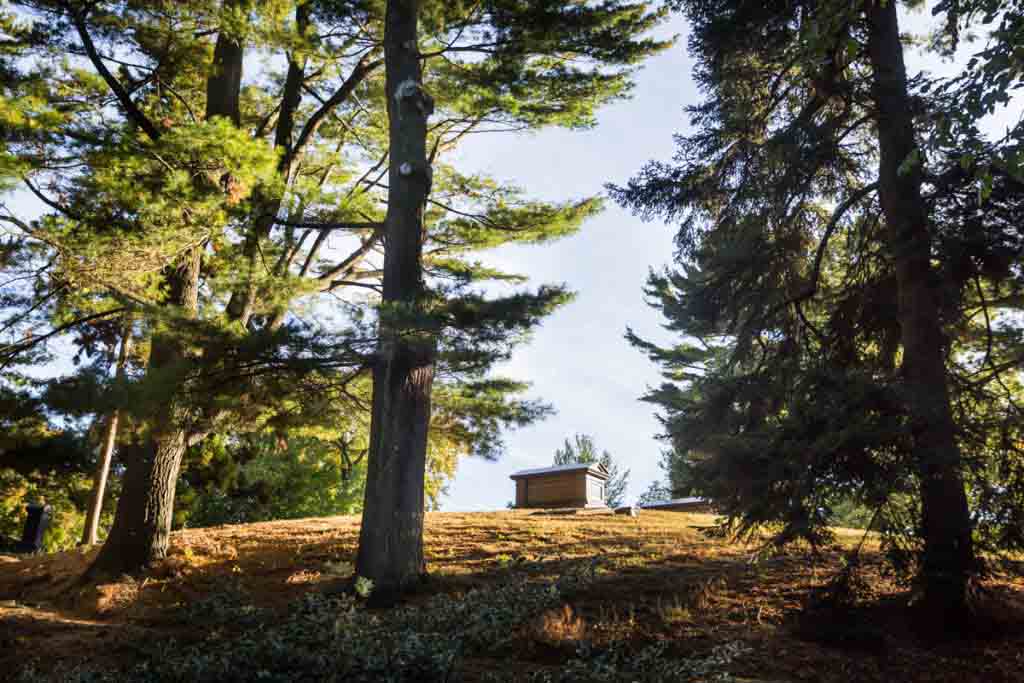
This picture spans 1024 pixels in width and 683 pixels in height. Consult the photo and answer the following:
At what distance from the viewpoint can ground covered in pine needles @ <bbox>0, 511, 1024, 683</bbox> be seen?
3.52m

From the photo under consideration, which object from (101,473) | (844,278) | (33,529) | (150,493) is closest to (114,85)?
(150,493)

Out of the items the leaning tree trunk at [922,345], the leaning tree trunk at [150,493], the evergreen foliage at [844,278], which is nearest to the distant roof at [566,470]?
the evergreen foliage at [844,278]

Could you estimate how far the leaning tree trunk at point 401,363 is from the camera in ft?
23.9

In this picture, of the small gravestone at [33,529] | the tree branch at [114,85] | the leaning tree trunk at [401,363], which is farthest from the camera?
the small gravestone at [33,529]

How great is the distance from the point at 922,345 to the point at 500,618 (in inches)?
220

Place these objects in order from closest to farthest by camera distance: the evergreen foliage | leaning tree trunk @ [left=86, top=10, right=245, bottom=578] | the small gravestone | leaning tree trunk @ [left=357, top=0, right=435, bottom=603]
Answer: the evergreen foliage → leaning tree trunk @ [left=357, top=0, right=435, bottom=603] → leaning tree trunk @ [left=86, top=10, right=245, bottom=578] → the small gravestone

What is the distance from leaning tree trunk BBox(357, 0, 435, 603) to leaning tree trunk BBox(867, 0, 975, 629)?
5001 mm

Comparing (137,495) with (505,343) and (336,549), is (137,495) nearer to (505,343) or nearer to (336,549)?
(336,549)

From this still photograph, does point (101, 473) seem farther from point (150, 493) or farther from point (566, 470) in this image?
point (566, 470)

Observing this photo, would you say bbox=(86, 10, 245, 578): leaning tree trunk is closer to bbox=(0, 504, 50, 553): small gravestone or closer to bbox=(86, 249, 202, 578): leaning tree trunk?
bbox=(86, 249, 202, 578): leaning tree trunk

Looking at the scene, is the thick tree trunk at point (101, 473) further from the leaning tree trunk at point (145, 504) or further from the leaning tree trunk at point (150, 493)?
the leaning tree trunk at point (145, 504)

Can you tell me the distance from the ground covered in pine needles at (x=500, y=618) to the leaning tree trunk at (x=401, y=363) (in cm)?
56

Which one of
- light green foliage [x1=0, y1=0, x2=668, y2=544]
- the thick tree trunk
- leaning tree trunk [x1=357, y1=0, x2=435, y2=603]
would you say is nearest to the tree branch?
light green foliage [x1=0, y1=0, x2=668, y2=544]

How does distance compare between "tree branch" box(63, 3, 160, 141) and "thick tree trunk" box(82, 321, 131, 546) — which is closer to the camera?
"tree branch" box(63, 3, 160, 141)
